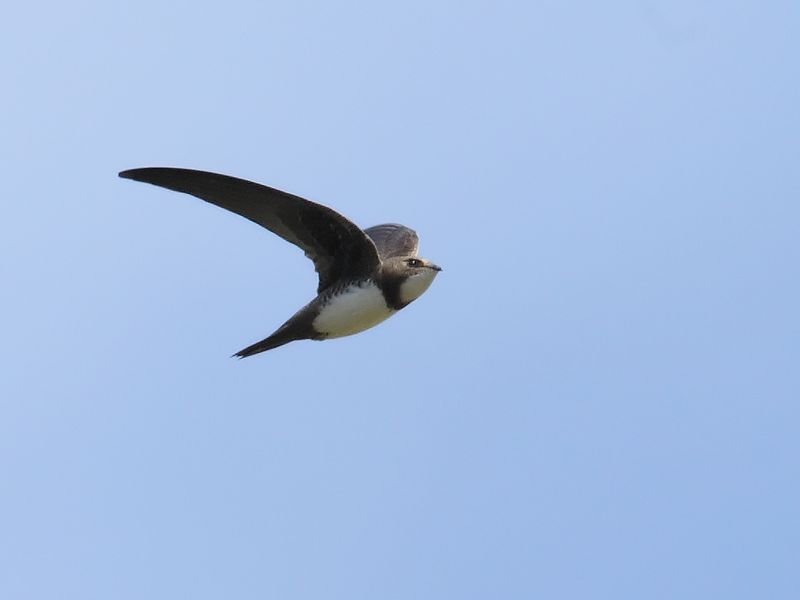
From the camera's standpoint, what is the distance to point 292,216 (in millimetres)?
13922

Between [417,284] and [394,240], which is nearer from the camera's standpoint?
[417,284]

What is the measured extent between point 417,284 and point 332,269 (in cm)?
76

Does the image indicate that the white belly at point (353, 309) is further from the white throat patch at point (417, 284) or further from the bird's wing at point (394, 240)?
the bird's wing at point (394, 240)

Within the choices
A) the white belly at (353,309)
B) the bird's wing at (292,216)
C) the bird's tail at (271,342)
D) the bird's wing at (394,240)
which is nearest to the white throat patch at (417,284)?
the white belly at (353,309)

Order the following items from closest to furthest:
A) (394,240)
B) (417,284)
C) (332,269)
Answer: (417,284) < (332,269) < (394,240)

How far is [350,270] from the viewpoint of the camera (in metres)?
14.1

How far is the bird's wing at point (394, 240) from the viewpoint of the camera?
1590cm

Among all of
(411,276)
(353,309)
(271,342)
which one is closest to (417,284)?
(411,276)

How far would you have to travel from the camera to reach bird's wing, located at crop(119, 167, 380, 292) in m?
13.2

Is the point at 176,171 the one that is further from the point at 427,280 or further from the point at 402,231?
the point at 402,231

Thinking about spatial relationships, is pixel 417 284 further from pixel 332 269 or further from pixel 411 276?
pixel 332 269

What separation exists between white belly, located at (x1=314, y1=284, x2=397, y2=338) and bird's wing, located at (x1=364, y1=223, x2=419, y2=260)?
5.32 ft

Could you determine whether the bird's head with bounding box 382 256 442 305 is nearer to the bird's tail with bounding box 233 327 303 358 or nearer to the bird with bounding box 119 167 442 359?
the bird with bounding box 119 167 442 359

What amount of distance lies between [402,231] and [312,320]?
250 centimetres
